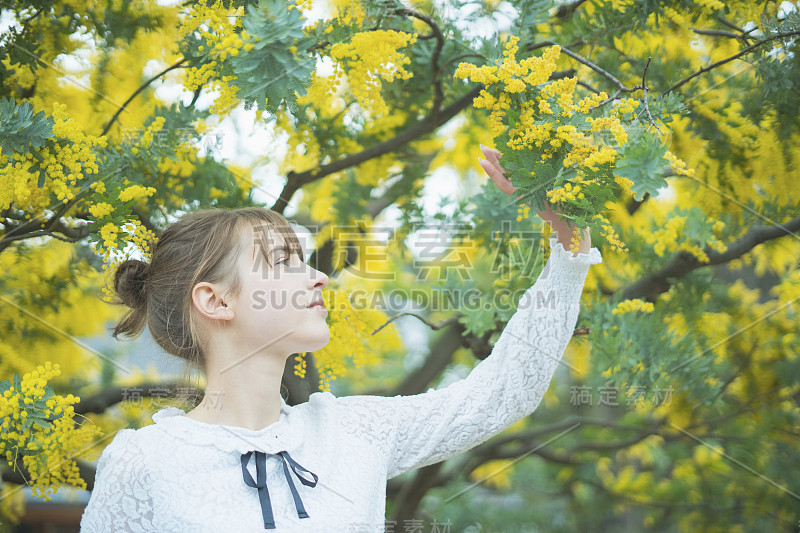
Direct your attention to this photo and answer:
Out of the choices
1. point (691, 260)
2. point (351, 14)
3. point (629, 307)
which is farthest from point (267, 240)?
point (691, 260)

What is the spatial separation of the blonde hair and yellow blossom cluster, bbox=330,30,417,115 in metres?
0.37

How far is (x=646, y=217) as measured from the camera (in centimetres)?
250

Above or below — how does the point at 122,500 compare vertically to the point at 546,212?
below

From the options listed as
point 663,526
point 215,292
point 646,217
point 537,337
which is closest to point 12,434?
point 215,292

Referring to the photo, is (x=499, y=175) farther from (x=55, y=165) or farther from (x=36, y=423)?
(x=36, y=423)

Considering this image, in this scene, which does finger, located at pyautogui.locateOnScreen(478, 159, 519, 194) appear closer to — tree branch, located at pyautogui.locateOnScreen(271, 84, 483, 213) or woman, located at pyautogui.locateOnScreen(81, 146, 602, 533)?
woman, located at pyautogui.locateOnScreen(81, 146, 602, 533)

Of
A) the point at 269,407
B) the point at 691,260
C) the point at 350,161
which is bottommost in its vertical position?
the point at 269,407

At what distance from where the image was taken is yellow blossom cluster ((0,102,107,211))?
139 cm

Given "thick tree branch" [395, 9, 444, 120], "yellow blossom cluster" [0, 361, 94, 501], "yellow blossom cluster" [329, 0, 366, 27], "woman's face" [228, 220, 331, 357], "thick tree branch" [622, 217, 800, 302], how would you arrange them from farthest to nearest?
"thick tree branch" [622, 217, 800, 302] < "thick tree branch" [395, 9, 444, 120] < "yellow blossom cluster" [329, 0, 366, 27] < "yellow blossom cluster" [0, 361, 94, 501] < "woman's face" [228, 220, 331, 357]

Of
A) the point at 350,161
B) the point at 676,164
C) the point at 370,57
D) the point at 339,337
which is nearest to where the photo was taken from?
the point at 676,164

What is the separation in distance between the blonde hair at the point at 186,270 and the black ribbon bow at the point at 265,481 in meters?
0.26

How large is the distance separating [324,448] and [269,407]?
13 centimetres

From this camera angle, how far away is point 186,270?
1.36 metres

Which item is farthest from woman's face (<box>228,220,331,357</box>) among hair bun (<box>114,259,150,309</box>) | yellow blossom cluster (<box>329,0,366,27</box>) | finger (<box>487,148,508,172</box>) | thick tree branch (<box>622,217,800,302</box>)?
thick tree branch (<box>622,217,800,302</box>)
